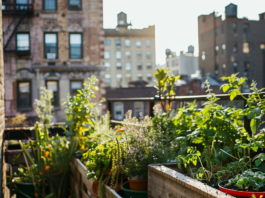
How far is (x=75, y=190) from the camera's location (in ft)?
11.4

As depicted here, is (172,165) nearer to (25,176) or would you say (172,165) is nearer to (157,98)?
(157,98)

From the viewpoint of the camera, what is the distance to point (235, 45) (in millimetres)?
42719

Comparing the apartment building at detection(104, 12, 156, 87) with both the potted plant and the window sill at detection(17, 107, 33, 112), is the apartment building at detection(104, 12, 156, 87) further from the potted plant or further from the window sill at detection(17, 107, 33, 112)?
the potted plant

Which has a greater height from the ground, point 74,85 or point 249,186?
point 74,85

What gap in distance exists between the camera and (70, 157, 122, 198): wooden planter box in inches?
113

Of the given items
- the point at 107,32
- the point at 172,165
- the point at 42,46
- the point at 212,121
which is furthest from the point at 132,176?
the point at 107,32

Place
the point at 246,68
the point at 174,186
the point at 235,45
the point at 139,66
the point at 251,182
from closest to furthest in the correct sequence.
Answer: the point at 251,182 → the point at 174,186 → the point at 235,45 → the point at 246,68 → the point at 139,66

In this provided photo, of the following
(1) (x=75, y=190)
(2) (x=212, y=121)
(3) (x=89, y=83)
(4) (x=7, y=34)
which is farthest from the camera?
(4) (x=7, y=34)

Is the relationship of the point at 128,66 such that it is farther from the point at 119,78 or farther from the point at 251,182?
the point at 251,182

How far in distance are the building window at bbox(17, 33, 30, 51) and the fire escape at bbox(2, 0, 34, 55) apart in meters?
0.19

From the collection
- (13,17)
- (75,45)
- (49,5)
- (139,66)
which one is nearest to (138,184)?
(75,45)

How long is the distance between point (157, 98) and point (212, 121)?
144cm

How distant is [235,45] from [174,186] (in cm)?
4399

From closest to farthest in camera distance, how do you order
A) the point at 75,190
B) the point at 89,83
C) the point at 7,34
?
the point at 75,190 → the point at 89,83 → the point at 7,34
